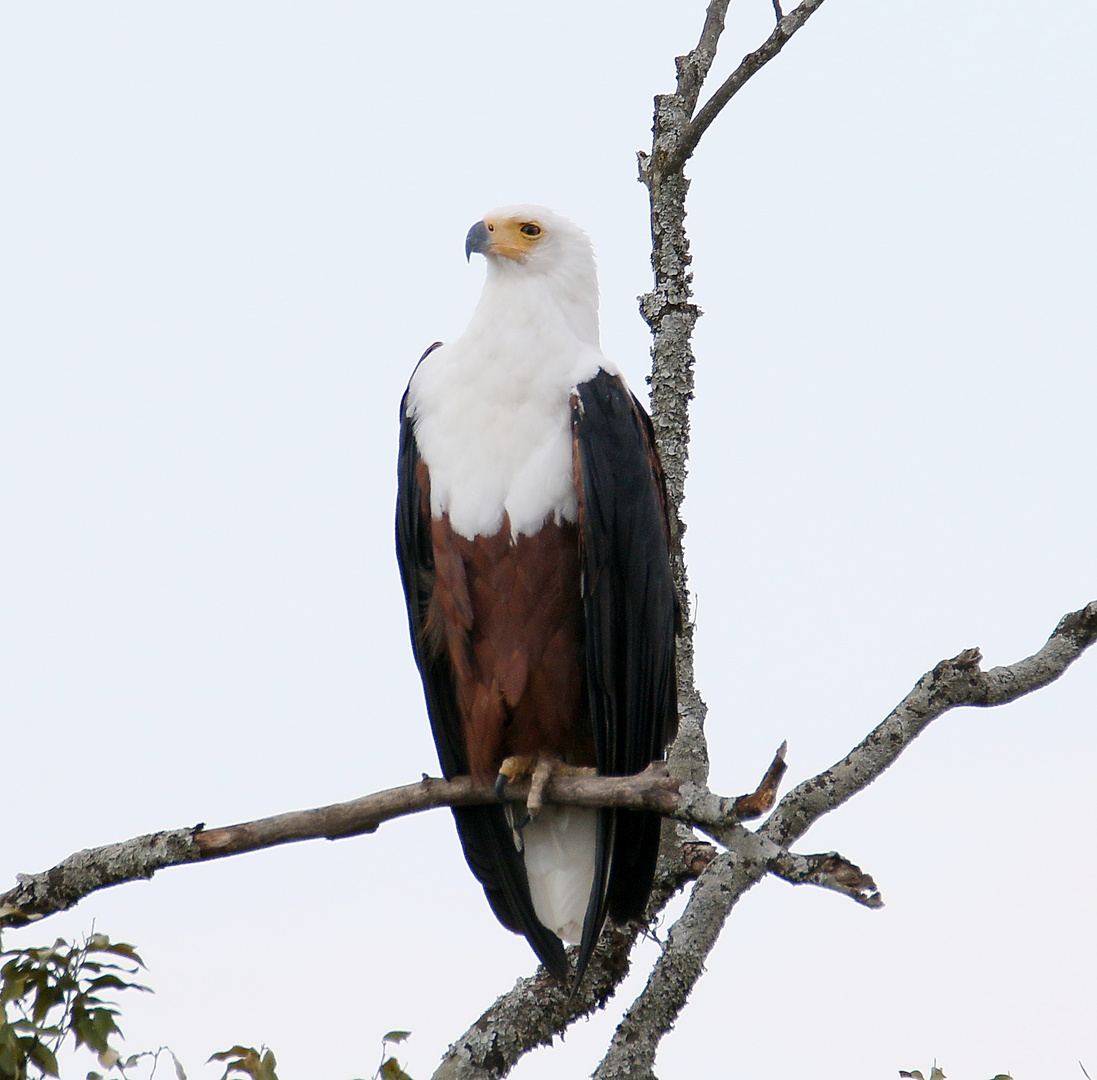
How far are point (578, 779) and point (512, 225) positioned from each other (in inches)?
70.1

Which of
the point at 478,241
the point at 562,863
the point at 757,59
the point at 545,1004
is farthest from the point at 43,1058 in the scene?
the point at 757,59

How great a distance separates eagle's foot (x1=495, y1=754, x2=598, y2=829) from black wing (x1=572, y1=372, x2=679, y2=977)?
0.12 meters

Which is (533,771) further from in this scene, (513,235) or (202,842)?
(513,235)

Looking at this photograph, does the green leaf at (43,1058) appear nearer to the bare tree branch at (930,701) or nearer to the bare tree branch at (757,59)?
the bare tree branch at (930,701)

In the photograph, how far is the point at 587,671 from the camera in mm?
3617

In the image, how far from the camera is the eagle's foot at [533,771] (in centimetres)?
365

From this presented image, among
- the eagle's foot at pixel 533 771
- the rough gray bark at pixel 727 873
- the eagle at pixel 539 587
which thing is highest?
the eagle at pixel 539 587

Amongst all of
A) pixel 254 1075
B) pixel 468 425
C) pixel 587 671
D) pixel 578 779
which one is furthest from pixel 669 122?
pixel 254 1075

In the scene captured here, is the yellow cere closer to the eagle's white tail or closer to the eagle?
the eagle

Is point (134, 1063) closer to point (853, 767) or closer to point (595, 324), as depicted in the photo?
point (853, 767)

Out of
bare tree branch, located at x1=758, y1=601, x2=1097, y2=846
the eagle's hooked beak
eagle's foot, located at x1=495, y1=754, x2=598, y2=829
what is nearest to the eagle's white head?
the eagle's hooked beak

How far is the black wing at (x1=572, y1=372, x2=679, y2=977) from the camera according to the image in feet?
11.8

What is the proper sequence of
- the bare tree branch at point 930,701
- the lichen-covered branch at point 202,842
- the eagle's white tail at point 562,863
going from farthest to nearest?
1. the eagle's white tail at point 562,863
2. the lichen-covered branch at point 202,842
3. the bare tree branch at point 930,701

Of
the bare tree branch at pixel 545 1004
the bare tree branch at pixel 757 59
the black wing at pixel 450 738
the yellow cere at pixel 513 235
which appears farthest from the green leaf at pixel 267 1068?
the bare tree branch at pixel 757 59
